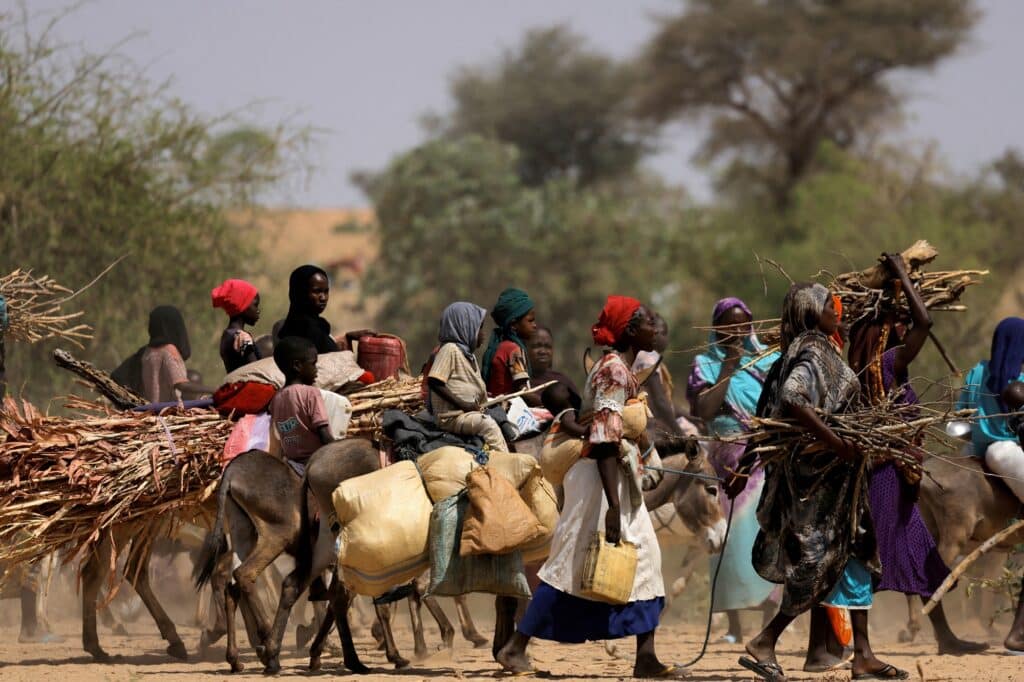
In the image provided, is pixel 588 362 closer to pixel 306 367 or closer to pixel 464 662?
pixel 306 367

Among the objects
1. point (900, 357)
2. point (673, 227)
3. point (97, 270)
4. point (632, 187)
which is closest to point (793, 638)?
point (900, 357)

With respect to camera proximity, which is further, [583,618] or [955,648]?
[955,648]

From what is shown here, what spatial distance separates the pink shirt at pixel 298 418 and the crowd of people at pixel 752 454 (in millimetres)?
→ 10

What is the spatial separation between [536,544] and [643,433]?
2.93 ft

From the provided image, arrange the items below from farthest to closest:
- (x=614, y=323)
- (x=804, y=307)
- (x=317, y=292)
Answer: (x=317, y=292) → (x=614, y=323) → (x=804, y=307)

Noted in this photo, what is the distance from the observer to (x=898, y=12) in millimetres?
48781

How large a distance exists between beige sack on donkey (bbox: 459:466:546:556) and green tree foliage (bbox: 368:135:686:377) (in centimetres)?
3085

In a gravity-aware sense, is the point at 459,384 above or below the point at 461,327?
below

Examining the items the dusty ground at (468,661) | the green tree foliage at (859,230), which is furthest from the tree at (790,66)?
the dusty ground at (468,661)

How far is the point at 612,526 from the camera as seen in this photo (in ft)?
29.7

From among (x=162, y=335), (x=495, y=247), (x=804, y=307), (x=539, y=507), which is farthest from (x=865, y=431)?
(x=495, y=247)

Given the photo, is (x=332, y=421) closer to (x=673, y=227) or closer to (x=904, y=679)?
(x=904, y=679)

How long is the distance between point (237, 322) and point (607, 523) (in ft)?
12.0

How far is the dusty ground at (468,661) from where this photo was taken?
9820 millimetres
